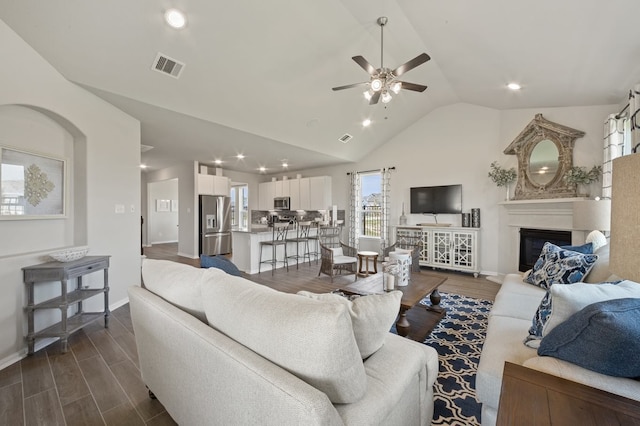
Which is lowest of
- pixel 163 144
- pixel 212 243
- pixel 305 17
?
pixel 212 243

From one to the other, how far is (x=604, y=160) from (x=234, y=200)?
29.9 feet

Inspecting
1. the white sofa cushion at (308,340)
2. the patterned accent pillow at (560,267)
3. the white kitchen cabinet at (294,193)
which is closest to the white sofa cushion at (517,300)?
the patterned accent pillow at (560,267)

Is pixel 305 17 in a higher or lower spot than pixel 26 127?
higher

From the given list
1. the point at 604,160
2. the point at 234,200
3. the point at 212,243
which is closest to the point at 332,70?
the point at 604,160

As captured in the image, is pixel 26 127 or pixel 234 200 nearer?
pixel 26 127

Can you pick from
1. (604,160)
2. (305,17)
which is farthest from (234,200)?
(604,160)

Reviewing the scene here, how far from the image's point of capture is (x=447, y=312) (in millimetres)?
3365

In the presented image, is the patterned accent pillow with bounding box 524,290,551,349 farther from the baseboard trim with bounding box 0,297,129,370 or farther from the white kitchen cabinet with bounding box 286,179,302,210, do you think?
the white kitchen cabinet with bounding box 286,179,302,210

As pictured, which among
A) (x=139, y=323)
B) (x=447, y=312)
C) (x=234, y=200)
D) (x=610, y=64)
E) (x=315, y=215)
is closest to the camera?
(x=139, y=323)

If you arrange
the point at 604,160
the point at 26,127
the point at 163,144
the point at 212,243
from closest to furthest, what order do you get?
1. the point at 26,127
2. the point at 604,160
3. the point at 163,144
4. the point at 212,243

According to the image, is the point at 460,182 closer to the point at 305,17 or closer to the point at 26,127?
the point at 305,17

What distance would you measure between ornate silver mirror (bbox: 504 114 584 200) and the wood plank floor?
578 cm

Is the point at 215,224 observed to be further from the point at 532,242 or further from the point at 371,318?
the point at 532,242

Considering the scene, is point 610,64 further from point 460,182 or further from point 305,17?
point 305,17
